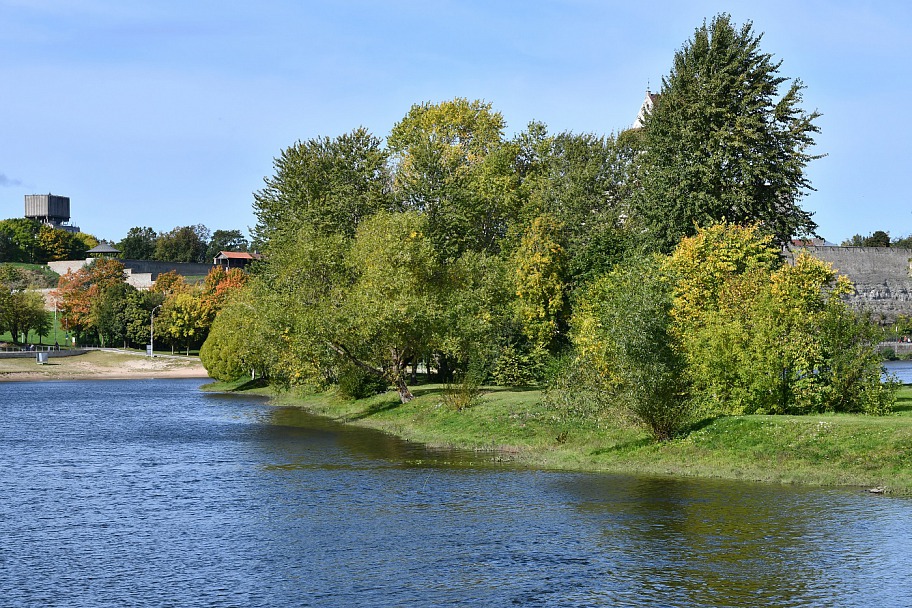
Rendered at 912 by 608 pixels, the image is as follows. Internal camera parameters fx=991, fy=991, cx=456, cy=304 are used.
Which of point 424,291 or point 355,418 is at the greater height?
point 424,291

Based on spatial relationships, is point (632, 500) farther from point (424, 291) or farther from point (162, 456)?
point (424, 291)

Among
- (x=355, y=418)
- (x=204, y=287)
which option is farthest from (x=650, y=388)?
(x=204, y=287)

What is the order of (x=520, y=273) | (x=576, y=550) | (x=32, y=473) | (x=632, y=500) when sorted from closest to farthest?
(x=576, y=550), (x=632, y=500), (x=32, y=473), (x=520, y=273)

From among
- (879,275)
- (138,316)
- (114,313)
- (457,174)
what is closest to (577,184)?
(457,174)

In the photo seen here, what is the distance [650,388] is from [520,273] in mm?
31861

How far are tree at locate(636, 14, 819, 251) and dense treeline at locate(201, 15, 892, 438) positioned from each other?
13 centimetres

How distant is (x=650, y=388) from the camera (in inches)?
1478

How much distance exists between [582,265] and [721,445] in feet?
110

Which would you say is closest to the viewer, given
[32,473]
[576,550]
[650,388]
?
[576,550]

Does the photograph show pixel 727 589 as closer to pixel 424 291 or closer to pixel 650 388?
pixel 650 388

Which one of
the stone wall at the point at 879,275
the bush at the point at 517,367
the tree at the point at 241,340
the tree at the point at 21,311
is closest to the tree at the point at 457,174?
the bush at the point at 517,367

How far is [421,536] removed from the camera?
2695 cm

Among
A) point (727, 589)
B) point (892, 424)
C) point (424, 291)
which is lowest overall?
point (727, 589)

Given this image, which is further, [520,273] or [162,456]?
[520,273]
